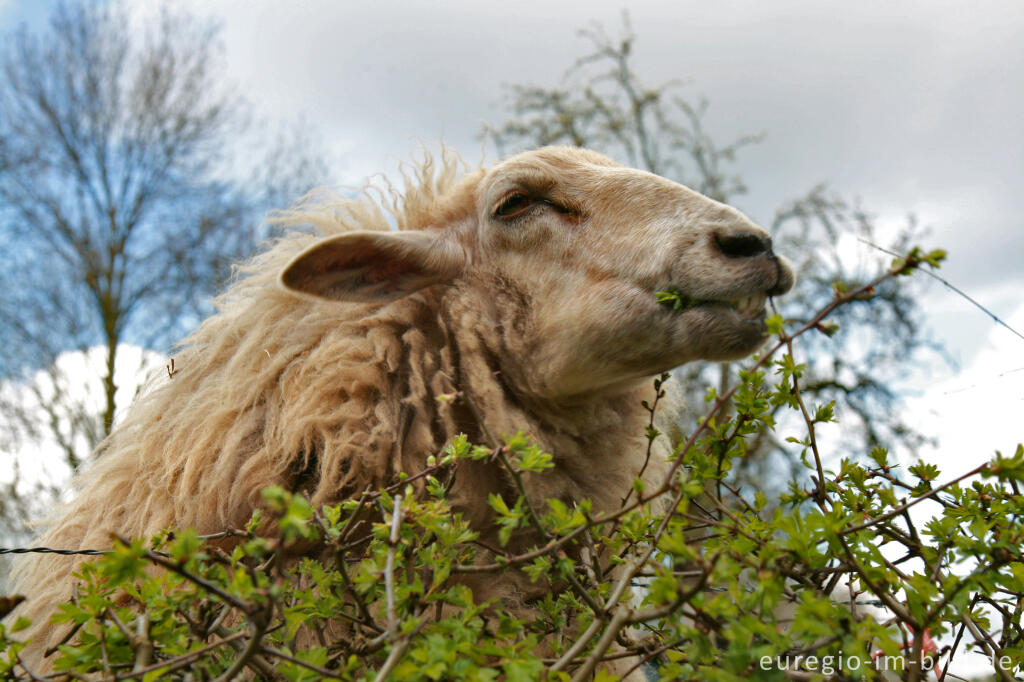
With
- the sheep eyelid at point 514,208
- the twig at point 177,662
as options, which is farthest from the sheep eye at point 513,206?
the twig at point 177,662

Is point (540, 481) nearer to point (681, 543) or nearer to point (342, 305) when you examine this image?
point (342, 305)

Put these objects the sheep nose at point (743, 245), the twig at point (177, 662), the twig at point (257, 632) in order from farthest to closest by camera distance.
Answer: the sheep nose at point (743, 245), the twig at point (177, 662), the twig at point (257, 632)

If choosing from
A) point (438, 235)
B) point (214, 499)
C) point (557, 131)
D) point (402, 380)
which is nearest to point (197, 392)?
point (214, 499)

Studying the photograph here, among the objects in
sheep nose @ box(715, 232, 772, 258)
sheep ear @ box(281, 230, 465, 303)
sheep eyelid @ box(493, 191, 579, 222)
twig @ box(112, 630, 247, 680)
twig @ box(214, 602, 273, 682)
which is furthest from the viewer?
sheep eyelid @ box(493, 191, 579, 222)

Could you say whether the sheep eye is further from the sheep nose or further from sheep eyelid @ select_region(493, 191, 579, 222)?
the sheep nose

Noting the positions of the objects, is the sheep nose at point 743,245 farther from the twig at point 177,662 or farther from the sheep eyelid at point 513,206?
the twig at point 177,662

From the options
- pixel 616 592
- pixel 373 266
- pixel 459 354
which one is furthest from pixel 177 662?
pixel 373 266

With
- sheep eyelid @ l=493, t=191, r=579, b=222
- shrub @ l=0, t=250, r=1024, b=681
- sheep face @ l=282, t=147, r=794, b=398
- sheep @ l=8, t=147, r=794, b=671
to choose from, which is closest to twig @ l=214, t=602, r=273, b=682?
shrub @ l=0, t=250, r=1024, b=681

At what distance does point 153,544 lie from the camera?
146 cm

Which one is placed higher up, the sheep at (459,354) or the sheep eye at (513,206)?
the sheep eye at (513,206)

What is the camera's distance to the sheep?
209 cm

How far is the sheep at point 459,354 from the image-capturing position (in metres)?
2.09

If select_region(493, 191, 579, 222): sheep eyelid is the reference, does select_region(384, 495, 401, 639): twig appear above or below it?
below

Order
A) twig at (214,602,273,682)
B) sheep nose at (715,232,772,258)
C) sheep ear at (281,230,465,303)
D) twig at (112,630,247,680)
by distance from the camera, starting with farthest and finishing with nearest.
→ sheep ear at (281,230,465,303) < sheep nose at (715,232,772,258) < twig at (112,630,247,680) < twig at (214,602,273,682)
